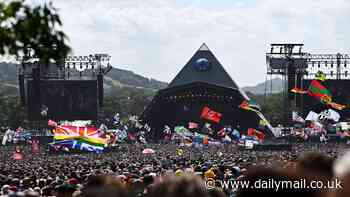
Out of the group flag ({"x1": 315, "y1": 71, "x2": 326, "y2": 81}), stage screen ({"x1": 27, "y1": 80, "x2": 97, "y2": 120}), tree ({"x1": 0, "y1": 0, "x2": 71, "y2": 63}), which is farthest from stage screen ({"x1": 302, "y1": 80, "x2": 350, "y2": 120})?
tree ({"x1": 0, "y1": 0, "x2": 71, "y2": 63})

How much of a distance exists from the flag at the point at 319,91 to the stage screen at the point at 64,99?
16.5 metres

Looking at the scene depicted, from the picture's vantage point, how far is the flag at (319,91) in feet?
247

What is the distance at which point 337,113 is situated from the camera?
77.7 meters

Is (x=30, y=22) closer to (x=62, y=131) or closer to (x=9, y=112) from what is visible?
(x=62, y=131)

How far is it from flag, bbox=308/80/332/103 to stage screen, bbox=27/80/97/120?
1649 cm

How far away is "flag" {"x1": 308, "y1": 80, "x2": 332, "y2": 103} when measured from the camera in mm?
75306

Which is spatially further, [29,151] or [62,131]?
[29,151]

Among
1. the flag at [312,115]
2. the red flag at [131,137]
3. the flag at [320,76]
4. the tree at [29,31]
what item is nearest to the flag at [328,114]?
the flag at [312,115]

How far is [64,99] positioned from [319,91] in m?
19.3

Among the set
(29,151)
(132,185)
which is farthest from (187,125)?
(132,185)

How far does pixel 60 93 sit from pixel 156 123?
18.1 m

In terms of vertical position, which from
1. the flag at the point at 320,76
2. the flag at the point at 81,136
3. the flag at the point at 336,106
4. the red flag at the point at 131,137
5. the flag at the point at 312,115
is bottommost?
the red flag at the point at 131,137

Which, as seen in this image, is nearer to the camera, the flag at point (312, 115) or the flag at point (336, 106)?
the flag at point (312, 115)

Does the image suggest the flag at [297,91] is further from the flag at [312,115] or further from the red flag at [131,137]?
the red flag at [131,137]
